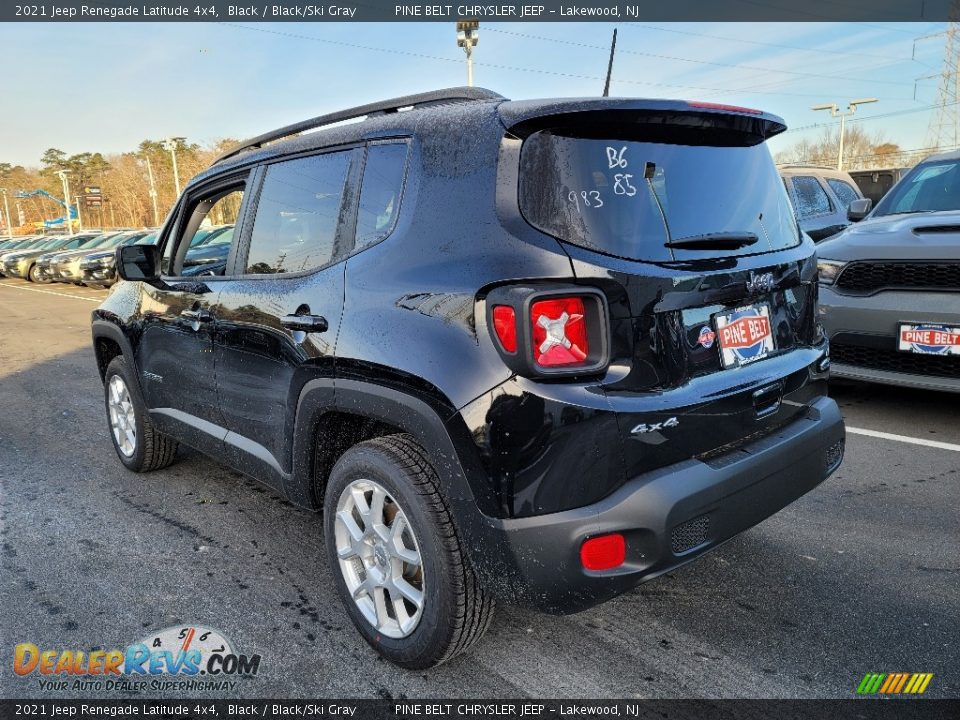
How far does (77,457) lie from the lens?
4.88 metres

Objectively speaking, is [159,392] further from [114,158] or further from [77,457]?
[114,158]

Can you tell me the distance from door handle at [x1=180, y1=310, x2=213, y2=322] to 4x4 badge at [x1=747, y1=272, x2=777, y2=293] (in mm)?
2332

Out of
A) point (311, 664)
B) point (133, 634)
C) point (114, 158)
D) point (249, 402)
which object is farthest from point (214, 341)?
point (114, 158)

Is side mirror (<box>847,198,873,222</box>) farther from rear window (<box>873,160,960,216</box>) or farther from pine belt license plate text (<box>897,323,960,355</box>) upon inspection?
pine belt license plate text (<box>897,323,960,355</box>)

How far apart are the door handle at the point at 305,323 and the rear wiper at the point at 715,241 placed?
1225 mm

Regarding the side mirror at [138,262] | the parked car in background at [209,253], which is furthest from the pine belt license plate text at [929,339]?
the side mirror at [138,262]

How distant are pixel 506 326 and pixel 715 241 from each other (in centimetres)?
83

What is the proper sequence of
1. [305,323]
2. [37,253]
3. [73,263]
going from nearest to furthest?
[305,323] → [73,263] → [37,253]

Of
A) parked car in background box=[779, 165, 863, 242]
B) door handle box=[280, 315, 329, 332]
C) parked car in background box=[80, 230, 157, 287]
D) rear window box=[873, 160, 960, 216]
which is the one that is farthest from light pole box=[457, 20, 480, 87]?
door handle box=[280, 315, 329, 332]

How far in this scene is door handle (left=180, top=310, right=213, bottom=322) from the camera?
3.32 m

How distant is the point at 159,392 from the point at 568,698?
2.75 m

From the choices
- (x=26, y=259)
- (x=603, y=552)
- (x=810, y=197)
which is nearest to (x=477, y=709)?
(x=603, y=552)

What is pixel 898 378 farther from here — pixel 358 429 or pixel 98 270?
pixel 98 270

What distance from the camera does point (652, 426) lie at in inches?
79.7
